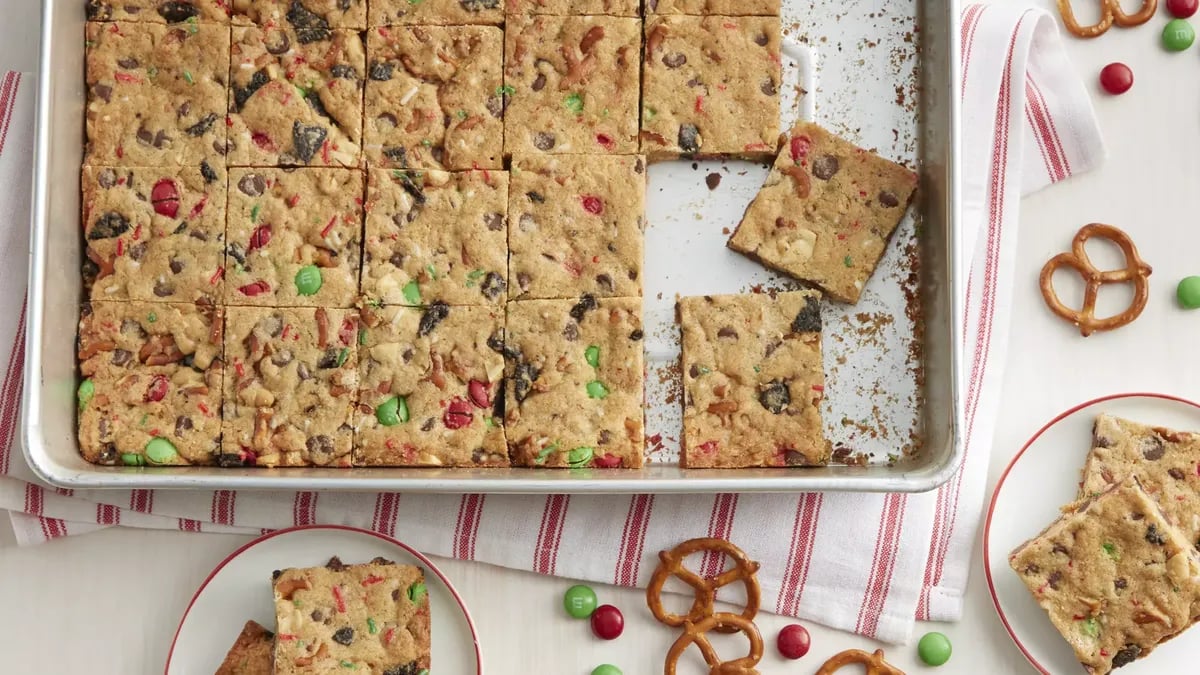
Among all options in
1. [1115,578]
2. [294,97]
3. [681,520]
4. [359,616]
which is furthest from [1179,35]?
[359,616]

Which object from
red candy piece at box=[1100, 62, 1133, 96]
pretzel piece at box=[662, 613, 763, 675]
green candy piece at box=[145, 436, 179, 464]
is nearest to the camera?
green candy piece at box=[145, 436, 179, 464]

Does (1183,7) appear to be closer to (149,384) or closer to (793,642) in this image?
(793,642)

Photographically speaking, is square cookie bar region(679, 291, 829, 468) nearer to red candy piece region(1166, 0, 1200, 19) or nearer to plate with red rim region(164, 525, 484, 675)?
plate with red rim region(164, 525, 484, 675)

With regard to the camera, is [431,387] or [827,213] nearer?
[431,387]

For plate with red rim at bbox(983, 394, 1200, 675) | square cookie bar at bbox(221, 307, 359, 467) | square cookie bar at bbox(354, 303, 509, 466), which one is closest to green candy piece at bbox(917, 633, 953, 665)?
plate with red rim at bbox(983, 394, 1200, 675)

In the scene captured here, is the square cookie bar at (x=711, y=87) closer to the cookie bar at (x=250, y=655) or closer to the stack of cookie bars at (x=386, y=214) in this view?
the stack of cookie bars at (x=386, y=214)

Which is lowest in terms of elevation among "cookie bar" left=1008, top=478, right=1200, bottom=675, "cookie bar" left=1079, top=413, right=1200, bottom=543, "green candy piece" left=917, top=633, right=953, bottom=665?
"green candy piece" left=917, top=633, right=953, bottom=665

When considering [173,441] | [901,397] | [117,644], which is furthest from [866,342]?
[117,644]
